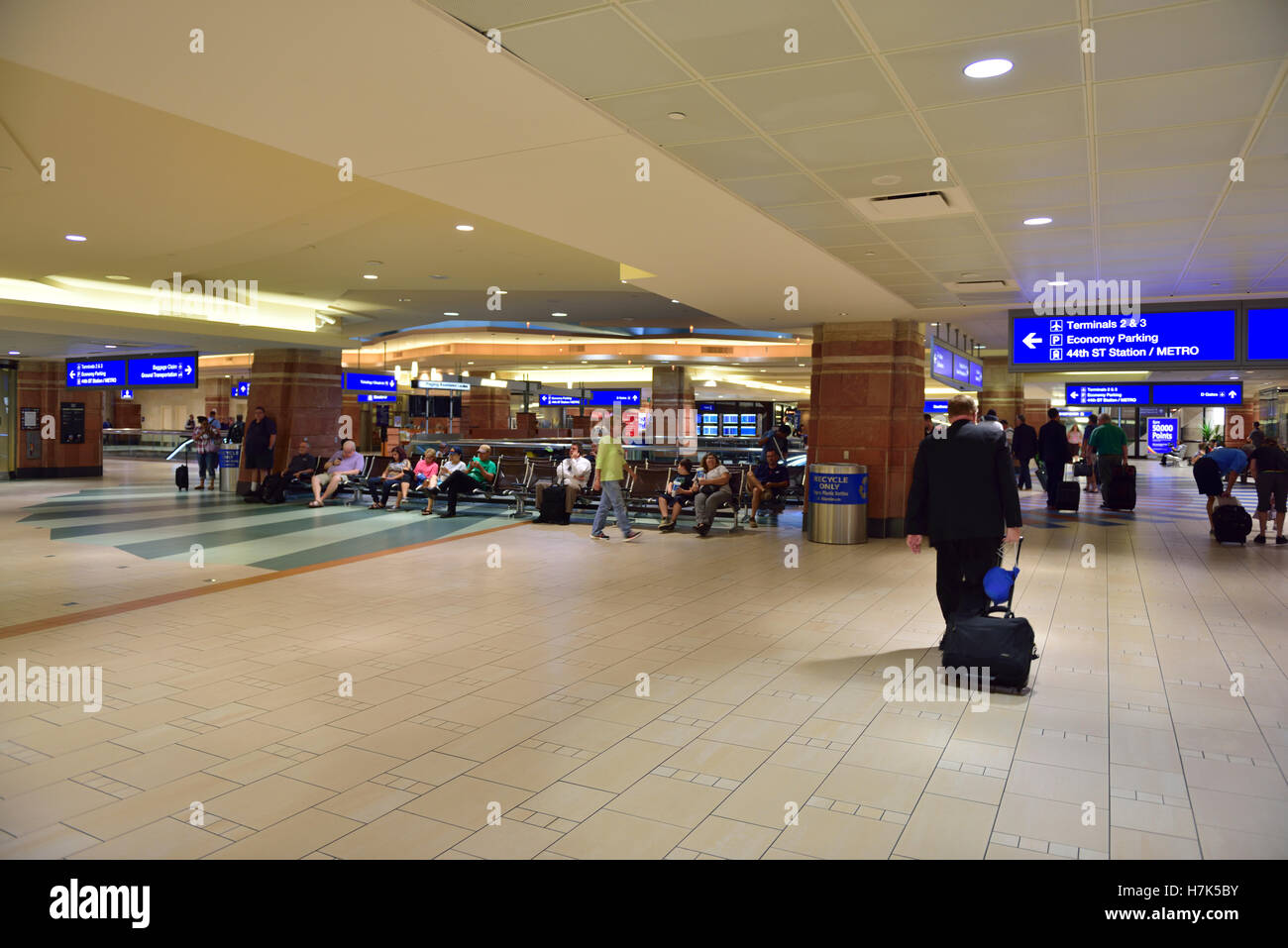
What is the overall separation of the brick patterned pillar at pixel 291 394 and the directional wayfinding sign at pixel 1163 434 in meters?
38.5

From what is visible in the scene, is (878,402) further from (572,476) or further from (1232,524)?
(1232,524)

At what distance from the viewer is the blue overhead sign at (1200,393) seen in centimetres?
1864

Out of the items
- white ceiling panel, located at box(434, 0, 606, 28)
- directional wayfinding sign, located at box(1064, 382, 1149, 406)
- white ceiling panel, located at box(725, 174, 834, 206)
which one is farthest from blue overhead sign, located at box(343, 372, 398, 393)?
white ceiling panel, located at box(434, 0, 606, 28)

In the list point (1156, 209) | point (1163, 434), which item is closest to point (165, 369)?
point (1156, 209)

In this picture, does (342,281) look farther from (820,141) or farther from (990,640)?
(990,640)

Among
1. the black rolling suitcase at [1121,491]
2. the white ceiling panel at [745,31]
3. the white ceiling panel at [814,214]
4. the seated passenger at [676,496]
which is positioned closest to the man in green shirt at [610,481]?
the seated passenger at [676,496]

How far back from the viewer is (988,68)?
405 cm

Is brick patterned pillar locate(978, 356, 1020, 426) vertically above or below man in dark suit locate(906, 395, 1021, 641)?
above

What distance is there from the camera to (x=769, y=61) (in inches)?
159

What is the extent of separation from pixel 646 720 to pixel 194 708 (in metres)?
2.43

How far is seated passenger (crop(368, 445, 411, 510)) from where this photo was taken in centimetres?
1522

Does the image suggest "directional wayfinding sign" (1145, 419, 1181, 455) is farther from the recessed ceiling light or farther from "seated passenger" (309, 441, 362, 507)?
the recessed ceiling light

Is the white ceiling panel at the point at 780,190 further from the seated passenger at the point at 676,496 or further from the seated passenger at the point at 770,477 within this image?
the seated passenger at the point at 770,477

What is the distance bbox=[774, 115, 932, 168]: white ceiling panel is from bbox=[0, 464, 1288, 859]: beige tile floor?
10.6 ft
